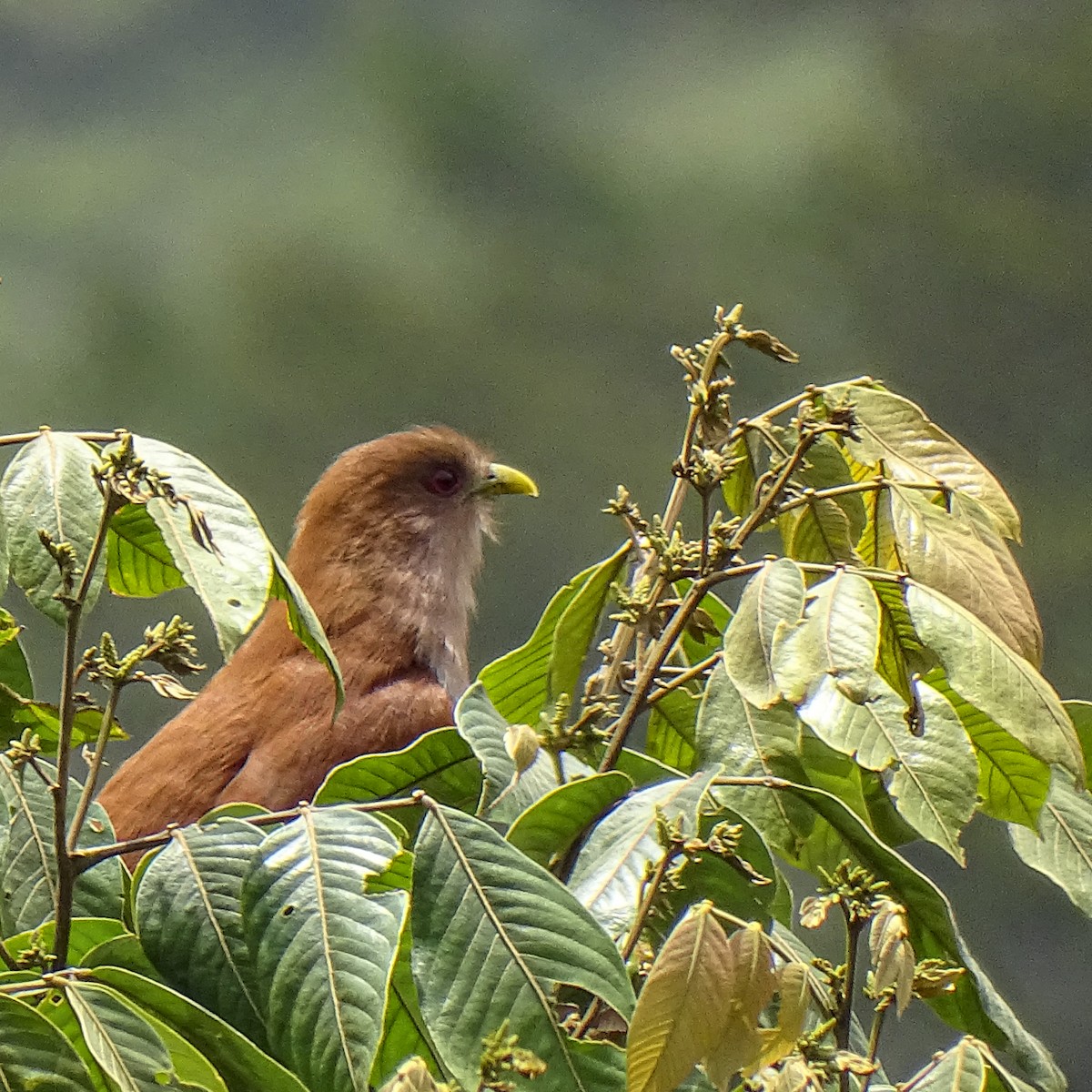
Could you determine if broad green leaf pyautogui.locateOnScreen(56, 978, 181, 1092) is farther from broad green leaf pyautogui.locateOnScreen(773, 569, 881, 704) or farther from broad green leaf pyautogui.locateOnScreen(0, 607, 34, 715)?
broad green leaf pyautogui.locateOnScreen(0, 607, 34, 715)

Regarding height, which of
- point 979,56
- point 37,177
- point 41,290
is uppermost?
point 979,56

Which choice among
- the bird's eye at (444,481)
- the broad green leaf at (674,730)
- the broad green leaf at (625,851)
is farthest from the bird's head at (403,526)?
the broad green leaf at (625,851)

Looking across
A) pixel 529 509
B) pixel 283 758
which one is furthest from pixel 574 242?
pixel 283 758

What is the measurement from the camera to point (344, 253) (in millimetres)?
3455

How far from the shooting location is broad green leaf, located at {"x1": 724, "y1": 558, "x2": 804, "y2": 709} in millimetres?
673

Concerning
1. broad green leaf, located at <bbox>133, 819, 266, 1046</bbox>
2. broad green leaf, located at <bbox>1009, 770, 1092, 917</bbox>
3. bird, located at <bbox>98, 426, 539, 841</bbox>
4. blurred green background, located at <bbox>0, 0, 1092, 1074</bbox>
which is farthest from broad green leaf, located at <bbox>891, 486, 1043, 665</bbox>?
blurred green background, located at <bbox>0, 0, 1092, 1074</bbox>

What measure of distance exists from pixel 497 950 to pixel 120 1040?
0.14 metres

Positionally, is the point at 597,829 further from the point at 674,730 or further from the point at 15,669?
the point at 15,669

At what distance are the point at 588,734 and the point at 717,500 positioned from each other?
2.10 m

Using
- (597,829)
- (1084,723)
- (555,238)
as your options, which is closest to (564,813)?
(597,829)

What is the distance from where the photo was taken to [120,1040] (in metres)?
0.56

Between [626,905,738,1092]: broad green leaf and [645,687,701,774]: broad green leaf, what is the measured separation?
32 cm

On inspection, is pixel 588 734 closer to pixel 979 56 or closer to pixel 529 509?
pixel 529 509

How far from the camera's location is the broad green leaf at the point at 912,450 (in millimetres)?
814
